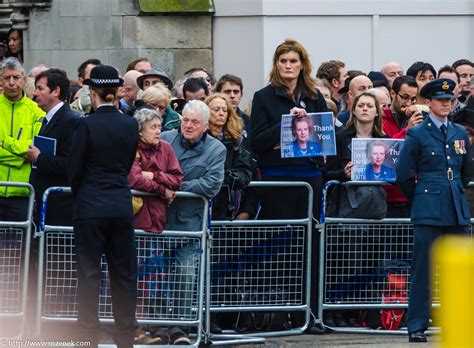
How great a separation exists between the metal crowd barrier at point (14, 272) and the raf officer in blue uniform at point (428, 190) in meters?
2.92

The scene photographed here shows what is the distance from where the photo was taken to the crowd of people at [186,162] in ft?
30.4

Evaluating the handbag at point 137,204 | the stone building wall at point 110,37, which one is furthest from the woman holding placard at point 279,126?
the stone building wall at point 110,37

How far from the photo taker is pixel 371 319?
11273 millimetres

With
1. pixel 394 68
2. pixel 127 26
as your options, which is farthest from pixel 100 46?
pixel 394 68

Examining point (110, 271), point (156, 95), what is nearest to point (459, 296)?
point (110, 271)

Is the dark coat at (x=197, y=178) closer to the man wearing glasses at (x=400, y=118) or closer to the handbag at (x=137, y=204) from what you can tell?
the handbag at (x=137, y=204)

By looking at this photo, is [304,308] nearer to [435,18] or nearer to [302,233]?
[302,233]

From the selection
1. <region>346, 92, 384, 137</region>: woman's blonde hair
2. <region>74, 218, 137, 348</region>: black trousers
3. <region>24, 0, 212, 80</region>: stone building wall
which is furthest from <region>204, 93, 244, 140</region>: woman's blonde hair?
<region>24, 0, 212, 80</region>: stone building wall

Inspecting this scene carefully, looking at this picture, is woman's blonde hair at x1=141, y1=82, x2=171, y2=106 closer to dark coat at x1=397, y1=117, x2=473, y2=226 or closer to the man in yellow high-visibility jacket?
the man in yellow high-visibility jacket

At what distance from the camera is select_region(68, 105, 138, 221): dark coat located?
9188 mm

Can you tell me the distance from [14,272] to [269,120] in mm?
2461

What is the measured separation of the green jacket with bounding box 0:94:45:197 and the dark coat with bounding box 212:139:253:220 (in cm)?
155

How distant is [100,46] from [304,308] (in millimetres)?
6884

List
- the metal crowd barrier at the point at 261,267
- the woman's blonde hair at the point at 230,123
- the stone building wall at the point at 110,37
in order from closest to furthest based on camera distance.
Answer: the metal crowd barrier at the point at 261,267, the woman's blonde hair at the point at 230,123, the stone building wall at the point at 110,37
